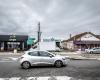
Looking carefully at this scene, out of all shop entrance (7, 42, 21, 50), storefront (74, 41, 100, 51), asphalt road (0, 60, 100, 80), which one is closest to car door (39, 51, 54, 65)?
asphalt road (0, 60, 100, 80)

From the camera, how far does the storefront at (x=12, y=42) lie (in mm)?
59875

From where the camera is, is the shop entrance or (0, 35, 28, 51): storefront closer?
(0, 35, 28, 51): storefront

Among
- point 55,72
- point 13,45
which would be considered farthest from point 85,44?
point 55,72

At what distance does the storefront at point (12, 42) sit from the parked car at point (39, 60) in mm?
44170

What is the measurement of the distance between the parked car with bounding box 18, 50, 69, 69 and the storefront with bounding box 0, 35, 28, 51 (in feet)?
145

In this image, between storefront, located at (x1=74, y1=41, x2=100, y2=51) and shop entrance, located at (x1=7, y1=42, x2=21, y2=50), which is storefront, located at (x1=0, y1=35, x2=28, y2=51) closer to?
shop entrance, located at (x1=7, y1=42, x2=21, y2=50)

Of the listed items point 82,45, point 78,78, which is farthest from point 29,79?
point 82,45

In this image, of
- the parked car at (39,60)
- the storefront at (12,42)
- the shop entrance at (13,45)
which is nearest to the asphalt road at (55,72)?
the parked car at (39,60)

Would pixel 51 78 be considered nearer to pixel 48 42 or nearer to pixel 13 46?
pixel 48 42

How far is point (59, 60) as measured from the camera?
659 inches

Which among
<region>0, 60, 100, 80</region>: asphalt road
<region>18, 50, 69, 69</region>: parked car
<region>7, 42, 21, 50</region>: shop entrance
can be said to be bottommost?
<region>0, 60, 100, 80</region>: asphalt road

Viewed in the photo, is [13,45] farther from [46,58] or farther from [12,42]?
[46,58]

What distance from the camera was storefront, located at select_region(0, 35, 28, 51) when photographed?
59.9 metres

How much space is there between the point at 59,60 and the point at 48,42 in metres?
37.6
